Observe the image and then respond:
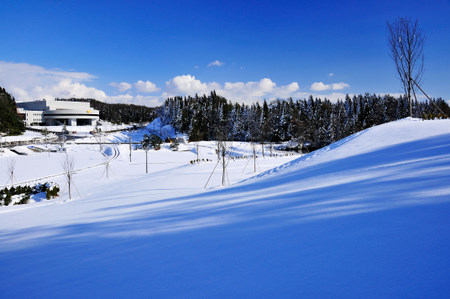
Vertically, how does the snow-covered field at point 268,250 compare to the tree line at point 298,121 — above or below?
below

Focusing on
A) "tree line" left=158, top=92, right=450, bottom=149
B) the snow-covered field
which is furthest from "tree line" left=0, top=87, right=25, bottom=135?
the snow-covered field

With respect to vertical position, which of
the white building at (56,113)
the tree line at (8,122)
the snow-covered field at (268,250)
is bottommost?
the snow-covered field at (268,250)

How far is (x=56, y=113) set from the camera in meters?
77.1

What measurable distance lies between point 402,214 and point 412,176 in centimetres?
190

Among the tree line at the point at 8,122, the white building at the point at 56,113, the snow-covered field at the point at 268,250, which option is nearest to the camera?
the snow-covered field at the point at 268,250

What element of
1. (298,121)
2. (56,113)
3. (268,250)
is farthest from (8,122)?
(268,250)

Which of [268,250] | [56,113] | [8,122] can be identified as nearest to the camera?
[268,250]

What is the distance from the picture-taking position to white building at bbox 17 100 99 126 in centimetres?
7700

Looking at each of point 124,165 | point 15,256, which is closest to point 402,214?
point 15,256

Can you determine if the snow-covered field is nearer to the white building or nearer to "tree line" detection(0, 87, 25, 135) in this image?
"tree line" detection(0, 87, 25, 135)

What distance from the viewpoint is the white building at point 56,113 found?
77.0 metres

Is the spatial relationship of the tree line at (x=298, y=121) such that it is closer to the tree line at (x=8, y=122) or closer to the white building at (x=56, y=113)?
the white building at (x=56, y=113)

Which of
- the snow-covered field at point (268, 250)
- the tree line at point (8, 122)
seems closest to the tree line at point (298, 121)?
the tree line at point (8, 122)

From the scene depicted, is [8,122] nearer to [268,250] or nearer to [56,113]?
[56,113]
